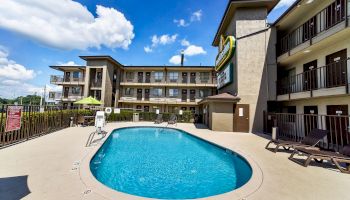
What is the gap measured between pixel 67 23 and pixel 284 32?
19050 millimetres

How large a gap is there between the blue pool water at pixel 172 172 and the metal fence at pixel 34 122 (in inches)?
169

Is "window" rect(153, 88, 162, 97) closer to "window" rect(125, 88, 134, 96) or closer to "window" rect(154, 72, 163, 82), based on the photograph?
"window" rect(154, 72, 163, 82)

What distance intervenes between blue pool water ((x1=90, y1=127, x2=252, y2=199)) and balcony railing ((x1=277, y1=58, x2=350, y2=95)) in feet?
23.6

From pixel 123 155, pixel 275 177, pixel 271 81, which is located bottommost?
pixel 123 155

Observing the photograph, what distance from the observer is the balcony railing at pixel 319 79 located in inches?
354

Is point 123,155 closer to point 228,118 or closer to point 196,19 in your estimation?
point 228,118

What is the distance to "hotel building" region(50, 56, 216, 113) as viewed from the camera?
1084 inches

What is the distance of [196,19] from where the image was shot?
18844 millimetres

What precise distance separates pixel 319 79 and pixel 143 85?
78.7 feet

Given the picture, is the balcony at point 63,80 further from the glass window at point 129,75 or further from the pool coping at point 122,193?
the pool coping at point 122,193

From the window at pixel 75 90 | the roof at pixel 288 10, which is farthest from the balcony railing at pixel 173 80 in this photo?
the roof at pixel 288 10

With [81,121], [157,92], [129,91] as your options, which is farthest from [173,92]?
[81,121]

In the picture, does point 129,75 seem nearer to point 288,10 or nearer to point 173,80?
point 173,80

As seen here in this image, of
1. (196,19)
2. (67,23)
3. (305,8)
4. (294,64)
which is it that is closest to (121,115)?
(67,23)
